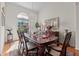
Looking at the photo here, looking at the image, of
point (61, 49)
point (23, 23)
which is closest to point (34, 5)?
point (23, 23)

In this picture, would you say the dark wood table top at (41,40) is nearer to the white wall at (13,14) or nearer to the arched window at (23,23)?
the arched window at (23,23)

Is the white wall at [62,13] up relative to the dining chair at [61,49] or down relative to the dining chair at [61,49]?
up

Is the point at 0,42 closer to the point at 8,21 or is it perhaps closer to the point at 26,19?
the point at 8,21

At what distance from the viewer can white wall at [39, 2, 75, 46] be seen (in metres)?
1.73

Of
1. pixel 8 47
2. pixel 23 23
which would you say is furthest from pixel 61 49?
pixel 8 47

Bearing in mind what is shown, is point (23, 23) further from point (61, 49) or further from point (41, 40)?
point (61, 49)

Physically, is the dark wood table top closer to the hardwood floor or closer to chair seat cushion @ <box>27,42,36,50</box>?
chair seat cushion @ <box>27,42,36,50</box>

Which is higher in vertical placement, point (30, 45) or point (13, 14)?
point (13, 14)

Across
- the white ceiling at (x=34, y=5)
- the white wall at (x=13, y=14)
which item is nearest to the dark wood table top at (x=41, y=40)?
the white wall at (x=13, y=14)

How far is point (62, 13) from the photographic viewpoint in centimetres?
175

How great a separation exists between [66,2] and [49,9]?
0.27 meters

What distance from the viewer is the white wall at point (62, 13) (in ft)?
5.66

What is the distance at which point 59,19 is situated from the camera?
5.73ft

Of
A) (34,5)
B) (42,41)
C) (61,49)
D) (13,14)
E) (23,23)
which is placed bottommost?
(61,49)
